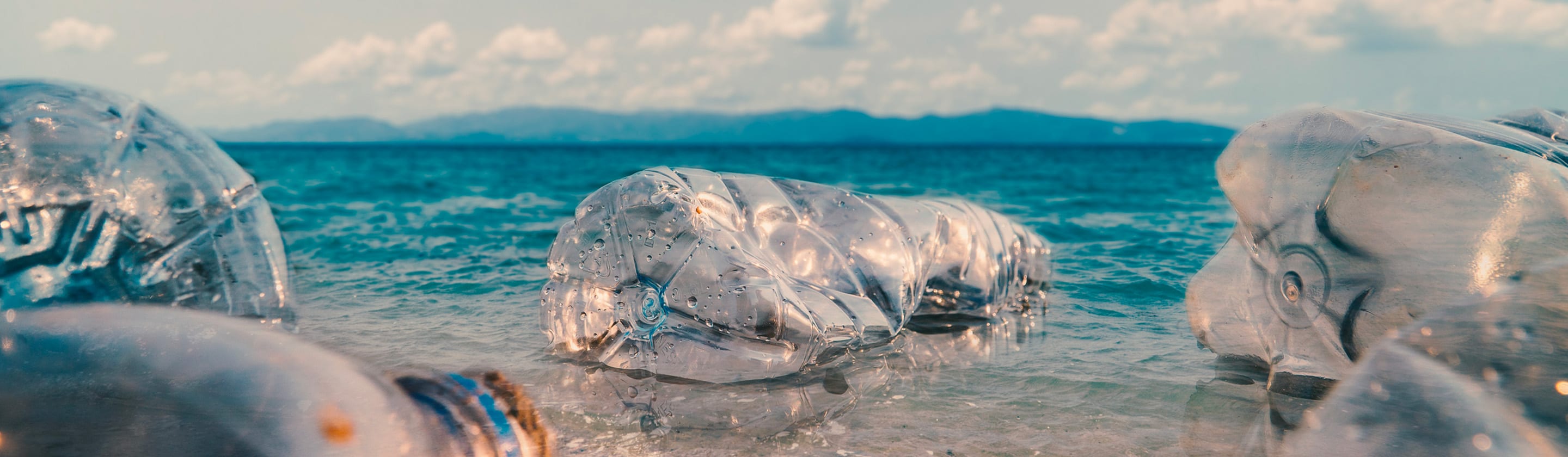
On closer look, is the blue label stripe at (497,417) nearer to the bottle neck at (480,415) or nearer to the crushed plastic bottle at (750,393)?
the bottle neck at (480,415)

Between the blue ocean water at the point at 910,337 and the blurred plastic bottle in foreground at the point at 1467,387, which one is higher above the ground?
the blurred plastic bottle in foreground at the point at 1467,387

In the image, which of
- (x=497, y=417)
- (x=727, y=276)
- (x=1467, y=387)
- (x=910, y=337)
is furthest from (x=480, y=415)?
(x=1467, y=387)

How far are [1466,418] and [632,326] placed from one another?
218 cm

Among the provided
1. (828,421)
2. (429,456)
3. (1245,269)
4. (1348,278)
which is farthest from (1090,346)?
Answer: (429,456)

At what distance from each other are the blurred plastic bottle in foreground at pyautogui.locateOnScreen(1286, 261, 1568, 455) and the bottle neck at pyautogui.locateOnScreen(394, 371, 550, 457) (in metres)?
1.72

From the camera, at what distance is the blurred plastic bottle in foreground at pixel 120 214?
86.1 inches

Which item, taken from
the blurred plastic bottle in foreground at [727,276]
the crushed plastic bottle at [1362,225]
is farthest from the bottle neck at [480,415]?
the crushed plastic bottle at [1362,225]

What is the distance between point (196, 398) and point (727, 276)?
1.49 meters

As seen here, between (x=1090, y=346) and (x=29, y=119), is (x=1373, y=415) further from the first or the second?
(x=29, y=119)

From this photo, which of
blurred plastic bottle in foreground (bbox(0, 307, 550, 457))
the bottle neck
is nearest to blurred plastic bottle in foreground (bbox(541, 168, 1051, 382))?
the bottle neck

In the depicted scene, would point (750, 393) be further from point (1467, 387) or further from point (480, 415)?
point (1467, 387)

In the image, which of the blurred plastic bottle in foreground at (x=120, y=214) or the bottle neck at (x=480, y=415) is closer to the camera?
the bottle neck at (x=480, y=415)

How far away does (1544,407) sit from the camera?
5.50ft

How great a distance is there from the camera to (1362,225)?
2449 mm
